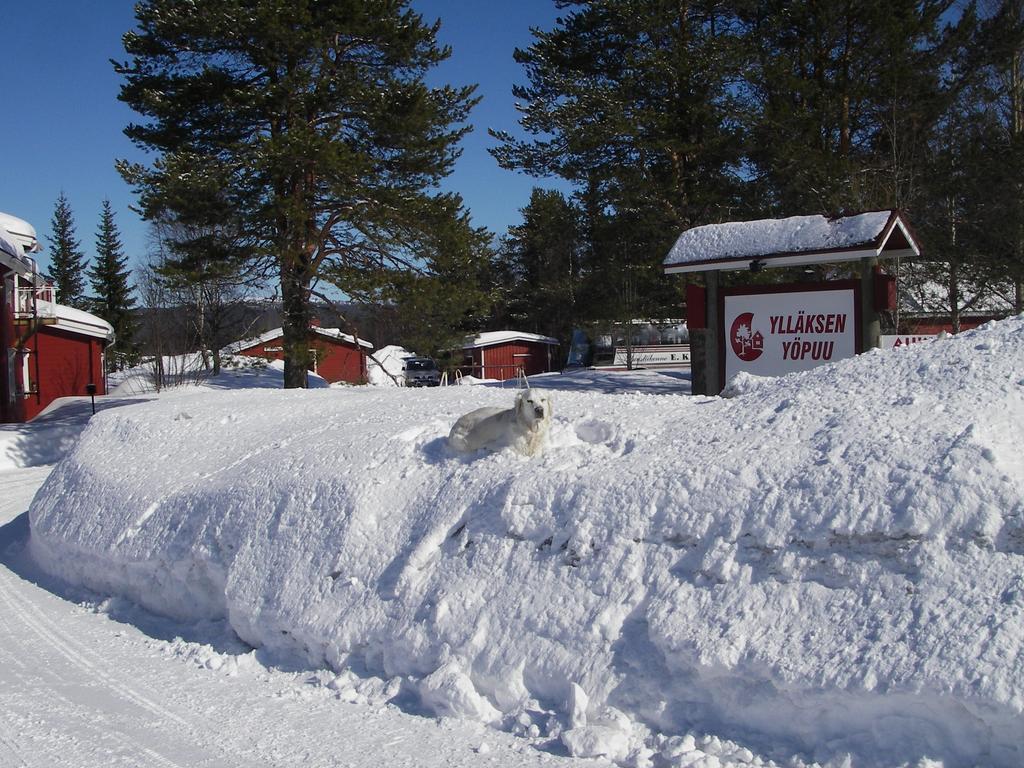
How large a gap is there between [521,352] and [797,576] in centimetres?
4375

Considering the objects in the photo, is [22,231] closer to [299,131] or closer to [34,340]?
[34,340]

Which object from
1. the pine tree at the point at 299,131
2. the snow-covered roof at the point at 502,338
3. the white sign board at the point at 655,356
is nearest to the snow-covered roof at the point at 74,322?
the pine tree at the point at 299,131

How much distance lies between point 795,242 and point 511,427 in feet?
20.6

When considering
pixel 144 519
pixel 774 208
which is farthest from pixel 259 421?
pixel 774 208

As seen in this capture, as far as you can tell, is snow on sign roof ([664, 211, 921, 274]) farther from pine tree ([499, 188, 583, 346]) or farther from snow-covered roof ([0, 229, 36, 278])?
pine tree ([499, 188, 583, 346])

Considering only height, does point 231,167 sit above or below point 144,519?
above

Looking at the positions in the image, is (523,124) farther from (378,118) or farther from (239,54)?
(239,54)

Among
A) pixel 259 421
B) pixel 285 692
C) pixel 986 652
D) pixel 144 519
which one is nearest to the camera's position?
pixel 986 652

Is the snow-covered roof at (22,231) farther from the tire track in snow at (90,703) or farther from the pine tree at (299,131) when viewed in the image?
the tire track in snow at (90,703)

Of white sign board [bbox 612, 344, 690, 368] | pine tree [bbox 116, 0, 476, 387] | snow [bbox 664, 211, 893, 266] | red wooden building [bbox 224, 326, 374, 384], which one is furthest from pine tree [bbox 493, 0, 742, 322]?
white sign board [bbox 612, 344, 690, 368]

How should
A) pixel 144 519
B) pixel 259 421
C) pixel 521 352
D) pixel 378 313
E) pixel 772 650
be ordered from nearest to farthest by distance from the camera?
pixel 772 650 < pixel 144 519 < pixel 259 421 < pixel 378 313 < pixel 521 352

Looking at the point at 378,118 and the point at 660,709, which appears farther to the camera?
the point at 378,118

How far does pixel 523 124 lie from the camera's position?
64.0 ft

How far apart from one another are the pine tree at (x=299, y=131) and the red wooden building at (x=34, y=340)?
6.53 meters
